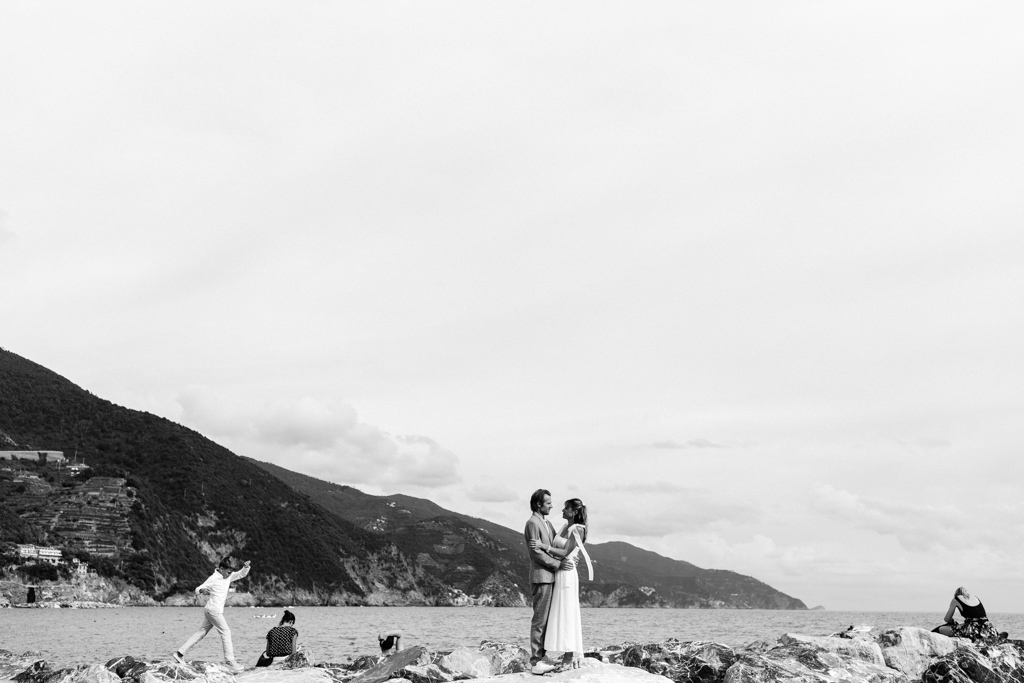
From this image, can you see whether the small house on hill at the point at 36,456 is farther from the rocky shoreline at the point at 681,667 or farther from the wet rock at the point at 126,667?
the wet rock at the point at 126,667

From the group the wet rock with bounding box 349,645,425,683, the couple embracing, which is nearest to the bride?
the couple embracing

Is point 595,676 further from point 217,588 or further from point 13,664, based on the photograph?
point 13,664

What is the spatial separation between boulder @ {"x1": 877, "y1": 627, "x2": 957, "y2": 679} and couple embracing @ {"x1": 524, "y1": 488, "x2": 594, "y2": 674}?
1036 centimetres

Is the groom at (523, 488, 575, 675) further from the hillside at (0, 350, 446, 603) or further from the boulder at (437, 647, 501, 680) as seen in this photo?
the hillside at (0, 350, 446, 603)

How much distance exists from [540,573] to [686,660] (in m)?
6.27

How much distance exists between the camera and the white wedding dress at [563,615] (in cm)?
1309

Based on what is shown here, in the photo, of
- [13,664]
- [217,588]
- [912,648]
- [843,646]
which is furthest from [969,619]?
[13,664]

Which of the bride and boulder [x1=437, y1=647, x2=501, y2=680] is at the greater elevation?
the bride

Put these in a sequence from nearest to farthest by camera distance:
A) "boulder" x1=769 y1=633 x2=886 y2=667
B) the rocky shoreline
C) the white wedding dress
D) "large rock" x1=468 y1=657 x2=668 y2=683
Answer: "large rock" x1=468 y1=657 x2=668 y2=683 → the white wedding dress → the rocky shoreline → "boulder" x1=769 y1=633 x2=886 y2=667

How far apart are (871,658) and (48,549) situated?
126m

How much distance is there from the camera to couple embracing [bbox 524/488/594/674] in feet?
42.5

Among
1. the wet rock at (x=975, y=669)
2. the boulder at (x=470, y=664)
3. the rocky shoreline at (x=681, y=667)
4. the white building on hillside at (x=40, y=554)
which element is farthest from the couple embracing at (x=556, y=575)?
the white building on hillside at (x=40, y=554)

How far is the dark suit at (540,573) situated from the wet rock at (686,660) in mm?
5118

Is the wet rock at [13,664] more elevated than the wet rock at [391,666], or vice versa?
the wet rock at [391,666]
